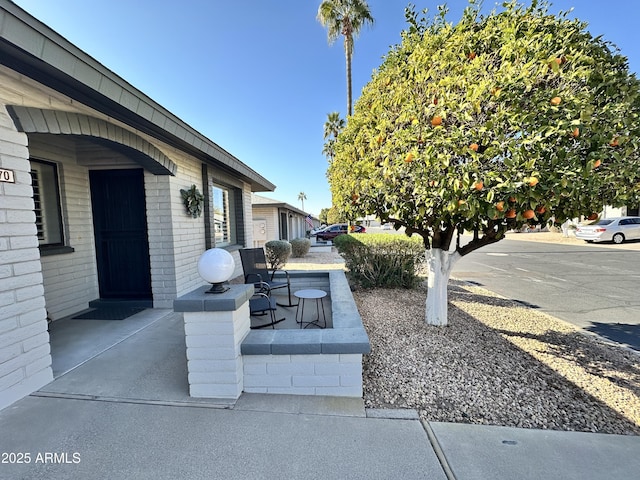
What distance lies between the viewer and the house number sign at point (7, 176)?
246 centimetres

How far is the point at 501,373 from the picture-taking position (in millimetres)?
2990

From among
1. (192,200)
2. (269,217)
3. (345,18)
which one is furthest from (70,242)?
(345,18)

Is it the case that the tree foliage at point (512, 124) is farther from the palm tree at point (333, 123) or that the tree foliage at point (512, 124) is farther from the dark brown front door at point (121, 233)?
the palm tree at point (333, 123)

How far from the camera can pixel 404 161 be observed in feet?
9.00

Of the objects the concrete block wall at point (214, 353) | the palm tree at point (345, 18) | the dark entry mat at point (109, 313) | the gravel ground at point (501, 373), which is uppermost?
the palm tree at point (345, 18)

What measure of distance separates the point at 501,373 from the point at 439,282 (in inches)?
54.3

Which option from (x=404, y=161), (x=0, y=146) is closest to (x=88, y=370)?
(x=0, y=146)

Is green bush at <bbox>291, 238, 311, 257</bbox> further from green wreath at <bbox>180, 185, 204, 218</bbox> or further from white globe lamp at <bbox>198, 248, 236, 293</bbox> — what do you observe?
white globe lamp at <bbox>198, 248, 236, 293</bbox>

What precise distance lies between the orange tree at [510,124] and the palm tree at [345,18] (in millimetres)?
11822

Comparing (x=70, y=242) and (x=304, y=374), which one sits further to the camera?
(x=70, y=242)

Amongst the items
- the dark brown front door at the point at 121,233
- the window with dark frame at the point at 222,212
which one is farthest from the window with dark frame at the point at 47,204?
the window with dark frame at the point at 222,212

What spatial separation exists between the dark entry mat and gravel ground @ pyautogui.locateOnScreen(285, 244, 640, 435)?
3967 millimetres

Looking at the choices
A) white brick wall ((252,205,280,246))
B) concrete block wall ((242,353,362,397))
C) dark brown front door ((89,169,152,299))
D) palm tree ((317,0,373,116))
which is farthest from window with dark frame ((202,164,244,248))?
palm tree ((317,0,373,116))

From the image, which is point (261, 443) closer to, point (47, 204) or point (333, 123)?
point (47, 204)
